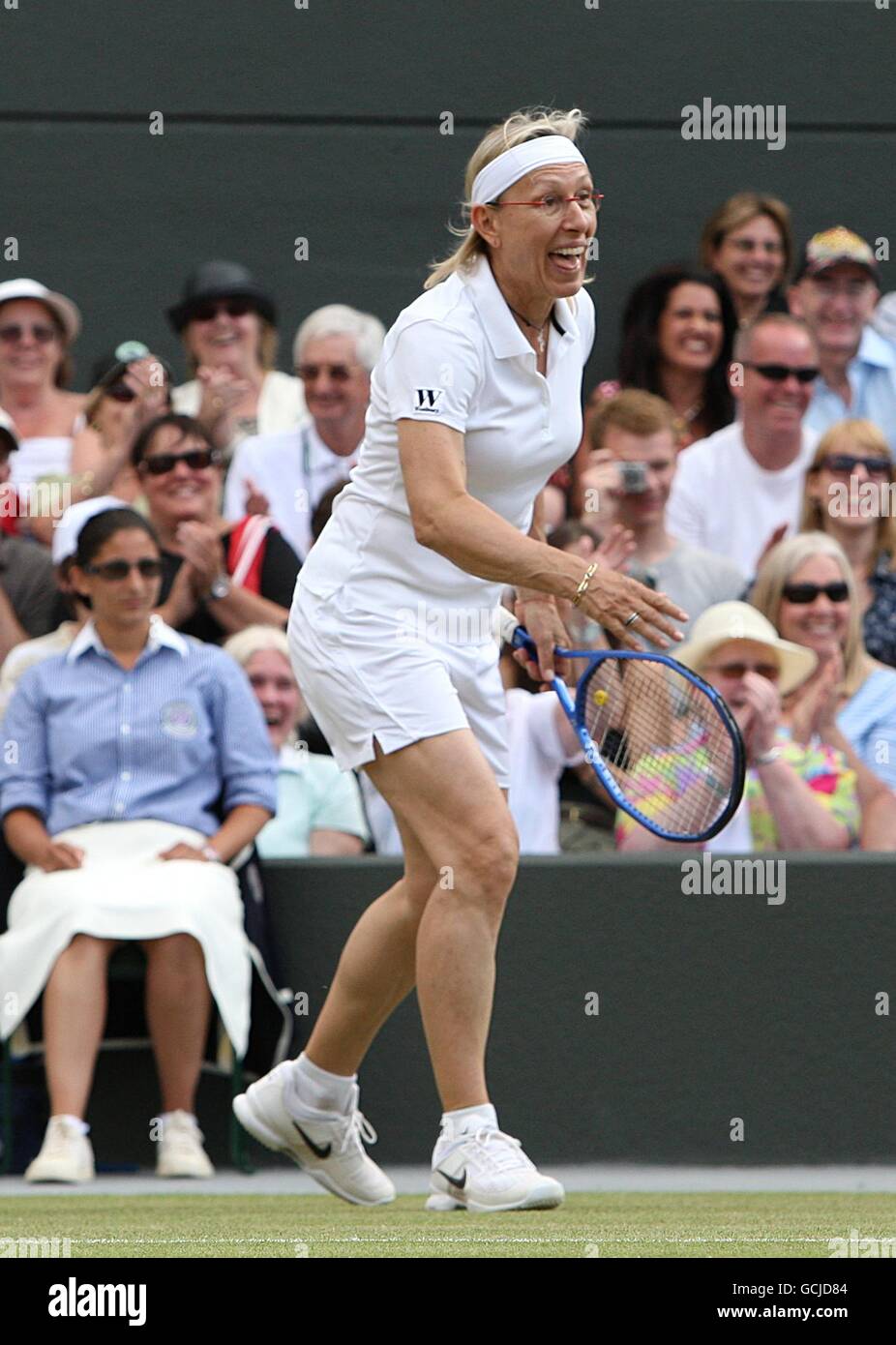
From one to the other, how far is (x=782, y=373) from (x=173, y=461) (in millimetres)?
2087

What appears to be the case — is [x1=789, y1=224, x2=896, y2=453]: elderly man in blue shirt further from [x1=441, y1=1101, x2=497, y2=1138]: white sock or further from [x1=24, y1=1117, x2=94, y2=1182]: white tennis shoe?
[x1=441, y1=1101, x2=497, y2=1138]: white sock

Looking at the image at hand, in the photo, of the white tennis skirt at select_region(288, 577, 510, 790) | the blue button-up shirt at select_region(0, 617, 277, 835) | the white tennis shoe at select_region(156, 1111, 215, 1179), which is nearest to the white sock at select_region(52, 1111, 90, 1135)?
the white tennis shoe at select_region(156, 1111, 215, 1179)

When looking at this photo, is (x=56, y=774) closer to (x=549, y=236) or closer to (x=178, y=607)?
→ (x=178, y=607)

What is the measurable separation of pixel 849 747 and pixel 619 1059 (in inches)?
44.5

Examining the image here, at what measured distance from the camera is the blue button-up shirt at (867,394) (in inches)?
348

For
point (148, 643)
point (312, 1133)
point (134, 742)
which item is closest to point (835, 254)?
point (148, 643)

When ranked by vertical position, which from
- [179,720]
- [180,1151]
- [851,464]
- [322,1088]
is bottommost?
[180,1151]

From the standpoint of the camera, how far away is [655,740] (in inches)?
198

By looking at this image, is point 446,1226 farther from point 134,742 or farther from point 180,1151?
point 134,742

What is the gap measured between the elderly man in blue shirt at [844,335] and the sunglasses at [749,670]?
1990 millimetres

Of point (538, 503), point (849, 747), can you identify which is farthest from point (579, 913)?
point (538, 503)

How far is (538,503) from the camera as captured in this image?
205 inches

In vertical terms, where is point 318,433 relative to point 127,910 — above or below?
above

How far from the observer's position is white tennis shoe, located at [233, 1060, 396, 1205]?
5039 millimetres
